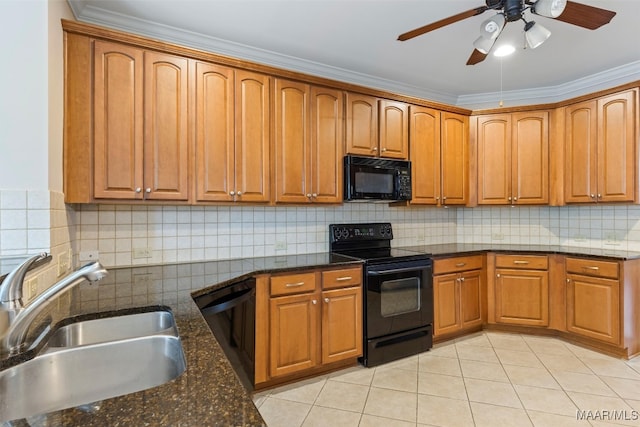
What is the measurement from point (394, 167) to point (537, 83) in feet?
6.33

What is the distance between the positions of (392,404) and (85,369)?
5.89 ft

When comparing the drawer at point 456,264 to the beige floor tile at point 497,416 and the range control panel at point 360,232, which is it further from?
the beige floor tile at point 497,416

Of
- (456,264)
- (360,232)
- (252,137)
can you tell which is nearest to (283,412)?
(360,232)

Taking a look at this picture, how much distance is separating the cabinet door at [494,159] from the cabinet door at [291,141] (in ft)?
6.67

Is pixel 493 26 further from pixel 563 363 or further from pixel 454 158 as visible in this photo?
pixel 563 363

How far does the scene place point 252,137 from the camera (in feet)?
8.13

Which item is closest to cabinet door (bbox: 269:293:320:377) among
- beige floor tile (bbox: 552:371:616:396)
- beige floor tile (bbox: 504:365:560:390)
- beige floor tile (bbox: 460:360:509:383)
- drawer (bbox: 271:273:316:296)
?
drawer (bbox: 271:273:316:296)

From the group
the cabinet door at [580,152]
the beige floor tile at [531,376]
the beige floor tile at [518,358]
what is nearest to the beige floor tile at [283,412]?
the beige floor tile at [531,376]

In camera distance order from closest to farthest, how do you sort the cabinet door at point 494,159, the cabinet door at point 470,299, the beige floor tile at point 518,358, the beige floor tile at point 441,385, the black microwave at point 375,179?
the beige floor tile at point 441,385
the beige floor tile at point 518,358
the black microwave at point 375,179
the cabinet door at point 470,299
the cabinet door at point 494,159

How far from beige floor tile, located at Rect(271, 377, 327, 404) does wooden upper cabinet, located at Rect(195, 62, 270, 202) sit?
1.38 metres

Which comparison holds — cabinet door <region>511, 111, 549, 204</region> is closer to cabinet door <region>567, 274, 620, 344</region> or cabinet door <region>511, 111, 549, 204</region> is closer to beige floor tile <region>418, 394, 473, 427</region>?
cabinet door <region>567, 274, 620, 344</region>

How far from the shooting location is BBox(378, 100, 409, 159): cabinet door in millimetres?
3037

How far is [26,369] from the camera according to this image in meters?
0.93

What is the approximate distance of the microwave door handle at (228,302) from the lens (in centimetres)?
186
